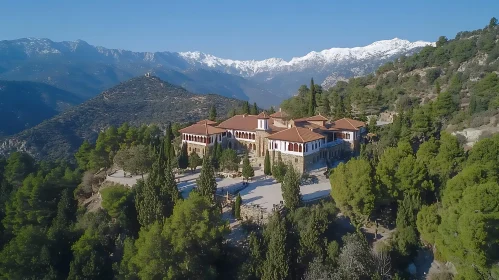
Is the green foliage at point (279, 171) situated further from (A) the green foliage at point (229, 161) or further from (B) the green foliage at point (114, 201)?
(B) the green foliage at point (114, 201)

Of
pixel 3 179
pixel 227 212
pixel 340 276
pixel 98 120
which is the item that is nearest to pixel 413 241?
pixel 340 276

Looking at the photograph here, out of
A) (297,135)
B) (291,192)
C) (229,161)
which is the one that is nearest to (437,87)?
(297,135)

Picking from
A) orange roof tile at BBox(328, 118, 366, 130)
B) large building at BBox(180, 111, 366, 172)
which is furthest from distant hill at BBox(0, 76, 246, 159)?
orange roof tile at BBox(328, 118, 366, 130)

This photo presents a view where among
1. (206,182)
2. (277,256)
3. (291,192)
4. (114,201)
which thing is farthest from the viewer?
(114,201)

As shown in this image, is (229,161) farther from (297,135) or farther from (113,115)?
(113,115)

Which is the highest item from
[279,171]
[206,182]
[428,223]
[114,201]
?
[206,182]

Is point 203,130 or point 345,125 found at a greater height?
point 345,125

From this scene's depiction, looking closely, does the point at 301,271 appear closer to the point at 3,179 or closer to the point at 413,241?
the point at 413,241
